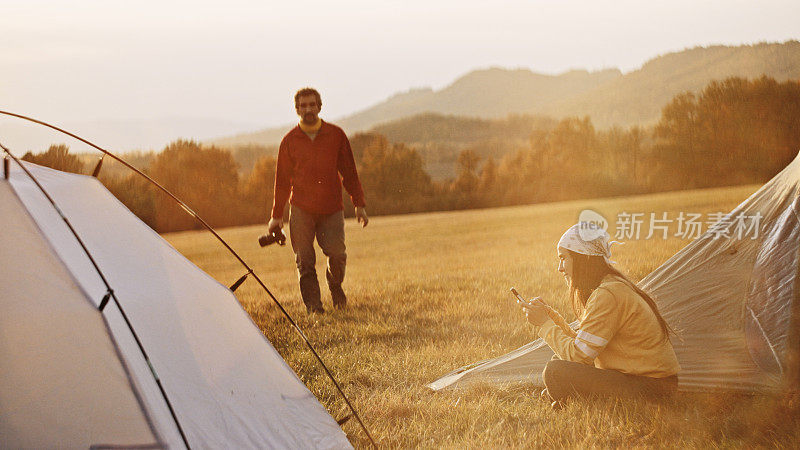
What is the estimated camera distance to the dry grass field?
3.78 m

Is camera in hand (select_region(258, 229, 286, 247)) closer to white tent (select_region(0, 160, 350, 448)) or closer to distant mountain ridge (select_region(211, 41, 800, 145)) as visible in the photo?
white tent (select_region(0, 160, 350, 448))

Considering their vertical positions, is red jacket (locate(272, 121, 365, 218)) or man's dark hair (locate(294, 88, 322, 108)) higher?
man's dark hair (locate(294, 88, 322, 108))

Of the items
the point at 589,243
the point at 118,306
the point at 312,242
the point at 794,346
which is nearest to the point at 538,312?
the point at 589,243

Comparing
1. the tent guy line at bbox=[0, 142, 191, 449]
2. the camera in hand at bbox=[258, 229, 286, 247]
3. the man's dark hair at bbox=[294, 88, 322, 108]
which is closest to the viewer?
the tent guy line at bbox=[0, 142, 191, 449]

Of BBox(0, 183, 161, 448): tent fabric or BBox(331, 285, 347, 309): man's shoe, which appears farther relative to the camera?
BBox(331, 285, 347, 309): man's shoe

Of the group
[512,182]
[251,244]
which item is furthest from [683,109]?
[251,244]

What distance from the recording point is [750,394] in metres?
4.15

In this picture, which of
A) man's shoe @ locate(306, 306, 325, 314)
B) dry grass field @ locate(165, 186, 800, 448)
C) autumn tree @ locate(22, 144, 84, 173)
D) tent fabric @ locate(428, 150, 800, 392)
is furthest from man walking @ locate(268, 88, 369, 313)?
tent fabric @ locate(428, 150, 800, 392)

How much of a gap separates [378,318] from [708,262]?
3286 millimetres

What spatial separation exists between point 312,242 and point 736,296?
395cm

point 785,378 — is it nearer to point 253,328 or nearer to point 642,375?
point 642,375

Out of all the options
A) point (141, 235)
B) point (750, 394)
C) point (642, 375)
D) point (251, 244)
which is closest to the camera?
point (141, 235)

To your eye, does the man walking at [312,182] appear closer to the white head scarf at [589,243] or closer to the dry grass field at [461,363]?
the dry grass field at [461,363]

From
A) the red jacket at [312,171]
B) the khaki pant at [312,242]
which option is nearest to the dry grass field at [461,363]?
the khaki pant at [312,242]
